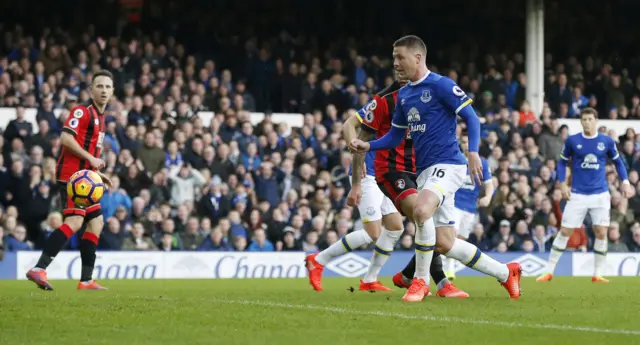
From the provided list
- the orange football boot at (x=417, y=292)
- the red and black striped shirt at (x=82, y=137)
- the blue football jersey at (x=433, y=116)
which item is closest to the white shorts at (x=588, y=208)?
the blue football jersey at (x=433, y=116)

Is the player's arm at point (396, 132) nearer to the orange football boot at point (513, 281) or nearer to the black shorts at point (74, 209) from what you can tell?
the orange football boot at point (513, 281)

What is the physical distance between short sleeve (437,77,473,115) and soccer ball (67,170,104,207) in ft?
12.6

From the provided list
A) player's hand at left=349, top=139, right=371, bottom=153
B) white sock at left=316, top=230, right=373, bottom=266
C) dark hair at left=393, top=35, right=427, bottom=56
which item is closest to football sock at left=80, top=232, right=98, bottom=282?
white sock at left=316, top=230, right=373, bottom=266

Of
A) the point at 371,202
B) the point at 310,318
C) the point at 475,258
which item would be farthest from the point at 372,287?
the point at 310,318

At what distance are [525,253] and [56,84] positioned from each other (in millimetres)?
9217

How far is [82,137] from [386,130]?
319 cm

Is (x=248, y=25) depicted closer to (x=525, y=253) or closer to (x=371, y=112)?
(x=525, y=253)

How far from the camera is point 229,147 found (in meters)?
20.7

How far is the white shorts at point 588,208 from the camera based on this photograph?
631 inches

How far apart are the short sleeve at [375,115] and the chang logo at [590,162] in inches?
230

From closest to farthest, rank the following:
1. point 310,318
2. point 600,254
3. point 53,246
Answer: point 310,318, point 53,246, point 600,254

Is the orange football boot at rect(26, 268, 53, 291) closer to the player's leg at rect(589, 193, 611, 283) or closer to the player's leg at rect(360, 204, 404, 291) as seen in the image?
the player's leg at rect(360, 204, 404, 291)

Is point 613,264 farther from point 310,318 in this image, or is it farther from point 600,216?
point 310,318

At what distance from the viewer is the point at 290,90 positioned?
78.3ft
